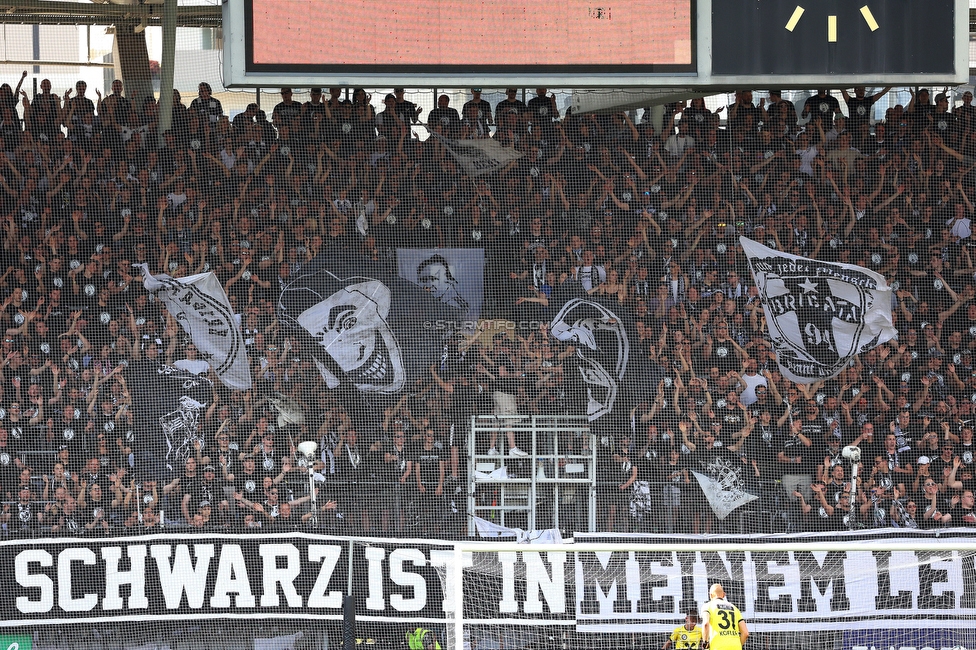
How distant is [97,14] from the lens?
33.7 feet

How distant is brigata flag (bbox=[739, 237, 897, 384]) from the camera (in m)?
8.97

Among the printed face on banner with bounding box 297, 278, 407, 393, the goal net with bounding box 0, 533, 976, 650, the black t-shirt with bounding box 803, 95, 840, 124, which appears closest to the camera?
the goal net with bounding box 0, 533, 976, 650

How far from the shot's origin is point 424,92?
955 centimetres

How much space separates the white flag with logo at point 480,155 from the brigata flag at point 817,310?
203cm

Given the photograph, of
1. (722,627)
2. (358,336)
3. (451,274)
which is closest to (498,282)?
(451,274)

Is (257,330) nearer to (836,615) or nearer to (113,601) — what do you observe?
(113,601)

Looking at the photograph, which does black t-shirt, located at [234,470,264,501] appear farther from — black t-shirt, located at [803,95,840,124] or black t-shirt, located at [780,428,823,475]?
black t-shirt, located at [803,95,840,124]

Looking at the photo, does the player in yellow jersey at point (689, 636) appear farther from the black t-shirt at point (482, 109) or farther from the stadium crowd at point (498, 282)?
the black t-shirt at point (482, 109)

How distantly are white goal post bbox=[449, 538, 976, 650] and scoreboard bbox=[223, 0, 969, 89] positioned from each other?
3359 millimetres

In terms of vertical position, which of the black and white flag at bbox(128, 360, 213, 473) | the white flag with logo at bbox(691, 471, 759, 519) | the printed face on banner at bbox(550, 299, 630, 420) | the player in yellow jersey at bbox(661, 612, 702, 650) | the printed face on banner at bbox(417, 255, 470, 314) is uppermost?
the printed face on banner at bbox(417, 255, 470, 314)

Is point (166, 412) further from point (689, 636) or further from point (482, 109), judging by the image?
point (689, 636)

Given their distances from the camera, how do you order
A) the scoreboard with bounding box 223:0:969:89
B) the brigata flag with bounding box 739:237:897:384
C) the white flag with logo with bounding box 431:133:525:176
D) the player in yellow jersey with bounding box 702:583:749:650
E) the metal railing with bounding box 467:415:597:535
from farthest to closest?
1. the white flag with logo with bounding box 431:133:525:176
2. the brigata flag with bounding box 739:237:897:384
3. the metal railing with bounding box 467:415:597:535
4. the scoreboard with bounding box 223:0:969:89
5. the player in yellow jersey with bounding box 702:583:749:650

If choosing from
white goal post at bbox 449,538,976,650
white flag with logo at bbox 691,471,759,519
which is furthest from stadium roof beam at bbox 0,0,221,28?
white flag with logo at bbox 691,471,759,519

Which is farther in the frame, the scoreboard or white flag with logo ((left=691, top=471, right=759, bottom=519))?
white flag with logo ((left=691, top=471, right=759, bottom=519))
